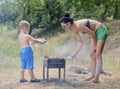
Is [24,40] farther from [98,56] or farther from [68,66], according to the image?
[68,66]

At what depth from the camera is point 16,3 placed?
123 ft

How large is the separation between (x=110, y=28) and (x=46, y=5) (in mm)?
13128

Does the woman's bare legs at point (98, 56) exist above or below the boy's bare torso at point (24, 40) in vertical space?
below

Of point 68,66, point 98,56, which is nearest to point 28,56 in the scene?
point 98,56

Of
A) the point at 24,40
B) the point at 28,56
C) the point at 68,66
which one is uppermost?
the point at 24,40

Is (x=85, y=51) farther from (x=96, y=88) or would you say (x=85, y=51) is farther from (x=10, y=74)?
(x=96, y=88)

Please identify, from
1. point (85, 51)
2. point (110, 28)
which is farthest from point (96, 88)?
point (110, 28)

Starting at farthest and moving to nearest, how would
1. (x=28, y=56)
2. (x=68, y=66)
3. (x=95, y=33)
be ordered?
(x=68, y=66), (x=95, y=33), (x=28, y=56)

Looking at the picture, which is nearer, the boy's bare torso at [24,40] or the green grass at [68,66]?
the green grass at [68,66]

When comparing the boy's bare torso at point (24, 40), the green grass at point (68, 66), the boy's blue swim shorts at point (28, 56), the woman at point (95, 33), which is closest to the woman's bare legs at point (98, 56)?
the woman at point (95, 33)

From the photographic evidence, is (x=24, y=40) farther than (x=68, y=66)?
No

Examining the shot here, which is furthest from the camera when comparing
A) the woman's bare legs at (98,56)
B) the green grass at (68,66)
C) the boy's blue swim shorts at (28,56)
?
the woman's bare legs at (98,56)

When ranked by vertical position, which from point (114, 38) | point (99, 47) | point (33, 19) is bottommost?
point (99, 47)

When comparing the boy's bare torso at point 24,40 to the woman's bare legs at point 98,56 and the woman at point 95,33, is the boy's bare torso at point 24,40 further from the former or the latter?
the woman's bare legs at point 98,56
